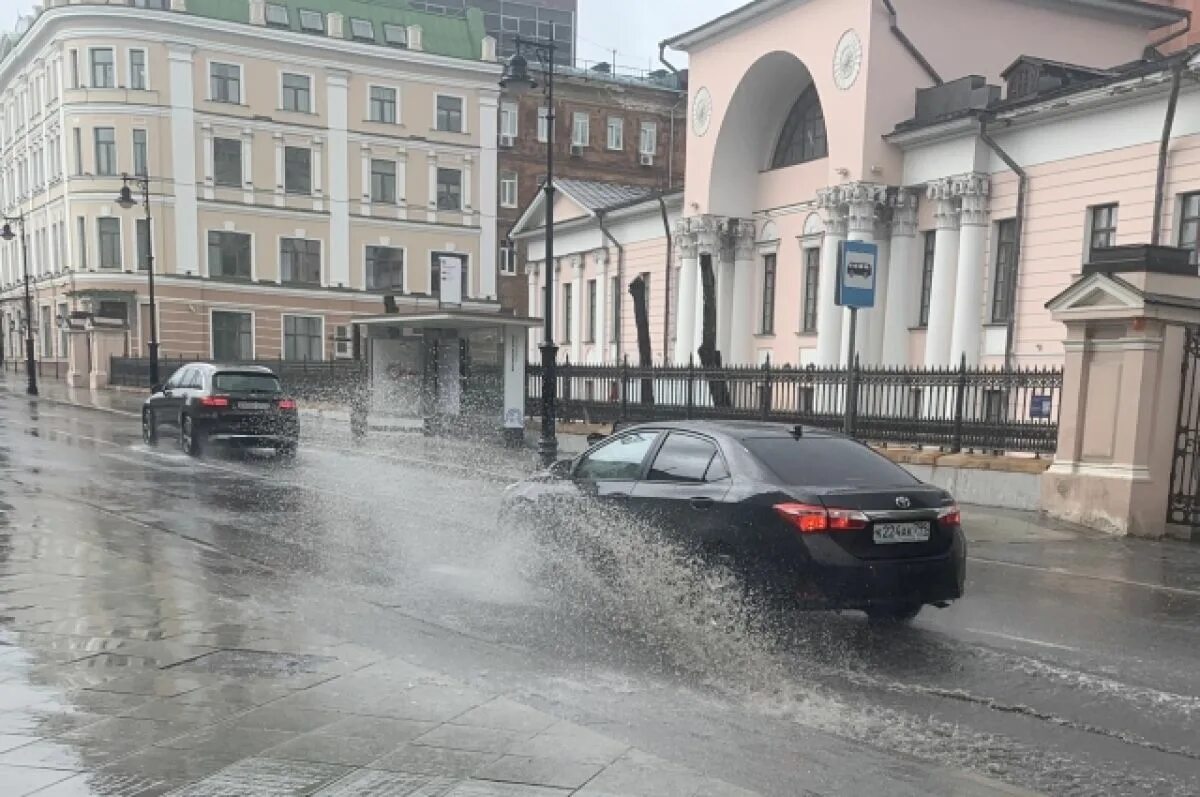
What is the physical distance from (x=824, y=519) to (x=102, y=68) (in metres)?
51.5

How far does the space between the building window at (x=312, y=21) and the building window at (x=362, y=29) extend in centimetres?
165

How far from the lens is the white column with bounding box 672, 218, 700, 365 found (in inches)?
1197

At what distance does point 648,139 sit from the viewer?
59.2 meters

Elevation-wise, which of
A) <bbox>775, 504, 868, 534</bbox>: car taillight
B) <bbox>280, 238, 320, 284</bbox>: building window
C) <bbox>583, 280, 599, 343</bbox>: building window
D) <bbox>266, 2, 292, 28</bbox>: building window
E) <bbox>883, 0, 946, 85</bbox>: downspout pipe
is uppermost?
<bbox>266, 2, 292, 28</bbox>: building window

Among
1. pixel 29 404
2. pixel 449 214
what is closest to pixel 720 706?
pixel 29 404

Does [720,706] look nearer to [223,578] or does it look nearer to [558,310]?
[223,578]

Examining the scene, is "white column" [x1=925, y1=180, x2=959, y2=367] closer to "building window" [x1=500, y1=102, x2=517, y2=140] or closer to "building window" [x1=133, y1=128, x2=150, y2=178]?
"building window" [x1=500, y1=102, x2=517, y2=140]

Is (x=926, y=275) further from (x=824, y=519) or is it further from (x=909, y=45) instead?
(x=824, y=519)

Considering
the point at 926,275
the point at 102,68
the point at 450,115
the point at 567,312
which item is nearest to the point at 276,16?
the point at 102,68

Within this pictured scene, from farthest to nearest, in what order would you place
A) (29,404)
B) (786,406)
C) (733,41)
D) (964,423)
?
(29,404) < (733,41) < (786,406) < (964,423)

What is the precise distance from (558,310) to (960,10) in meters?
21.2

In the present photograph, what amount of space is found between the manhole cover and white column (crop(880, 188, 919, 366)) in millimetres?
21516

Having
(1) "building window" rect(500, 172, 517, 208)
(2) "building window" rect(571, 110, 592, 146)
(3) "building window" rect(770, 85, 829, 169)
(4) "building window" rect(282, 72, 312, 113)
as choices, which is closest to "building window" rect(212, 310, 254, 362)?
(4) "building window" rect(282, 72, 312, 113)

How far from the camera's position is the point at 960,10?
24031 mm
